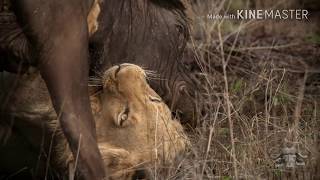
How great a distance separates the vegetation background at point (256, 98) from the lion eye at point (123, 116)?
31 cm

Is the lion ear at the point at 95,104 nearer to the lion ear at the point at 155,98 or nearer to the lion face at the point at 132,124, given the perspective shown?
the lion face at the point at 132,124

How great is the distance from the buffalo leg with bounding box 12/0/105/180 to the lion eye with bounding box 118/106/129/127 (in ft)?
1.10

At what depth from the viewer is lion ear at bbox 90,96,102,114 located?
455 cm

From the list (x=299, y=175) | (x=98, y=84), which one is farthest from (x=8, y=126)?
(x=299, y=175)

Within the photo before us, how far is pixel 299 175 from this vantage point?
423 centimetres

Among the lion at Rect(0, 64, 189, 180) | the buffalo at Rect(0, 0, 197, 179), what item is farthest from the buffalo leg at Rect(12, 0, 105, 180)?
the lion at Rect(0, 64, 189, 180)

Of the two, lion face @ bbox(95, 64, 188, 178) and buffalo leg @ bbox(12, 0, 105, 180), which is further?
lion face @ bbox(95, 64, 188, 178)

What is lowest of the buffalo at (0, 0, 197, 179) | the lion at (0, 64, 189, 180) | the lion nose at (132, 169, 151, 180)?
the lion nose at (132, 169, 151, 180)

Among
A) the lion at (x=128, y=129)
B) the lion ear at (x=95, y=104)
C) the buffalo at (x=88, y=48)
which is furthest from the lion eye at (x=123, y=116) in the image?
the buffalo at (x=88, y=48)

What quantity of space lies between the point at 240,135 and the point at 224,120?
17 cm

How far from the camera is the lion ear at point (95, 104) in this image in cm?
455

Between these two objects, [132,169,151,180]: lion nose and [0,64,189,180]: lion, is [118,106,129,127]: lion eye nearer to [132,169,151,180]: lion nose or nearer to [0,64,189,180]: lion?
[0,64,189,180]: lion

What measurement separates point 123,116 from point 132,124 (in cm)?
6

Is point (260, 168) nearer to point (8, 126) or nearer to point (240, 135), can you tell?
point (240, 135)
